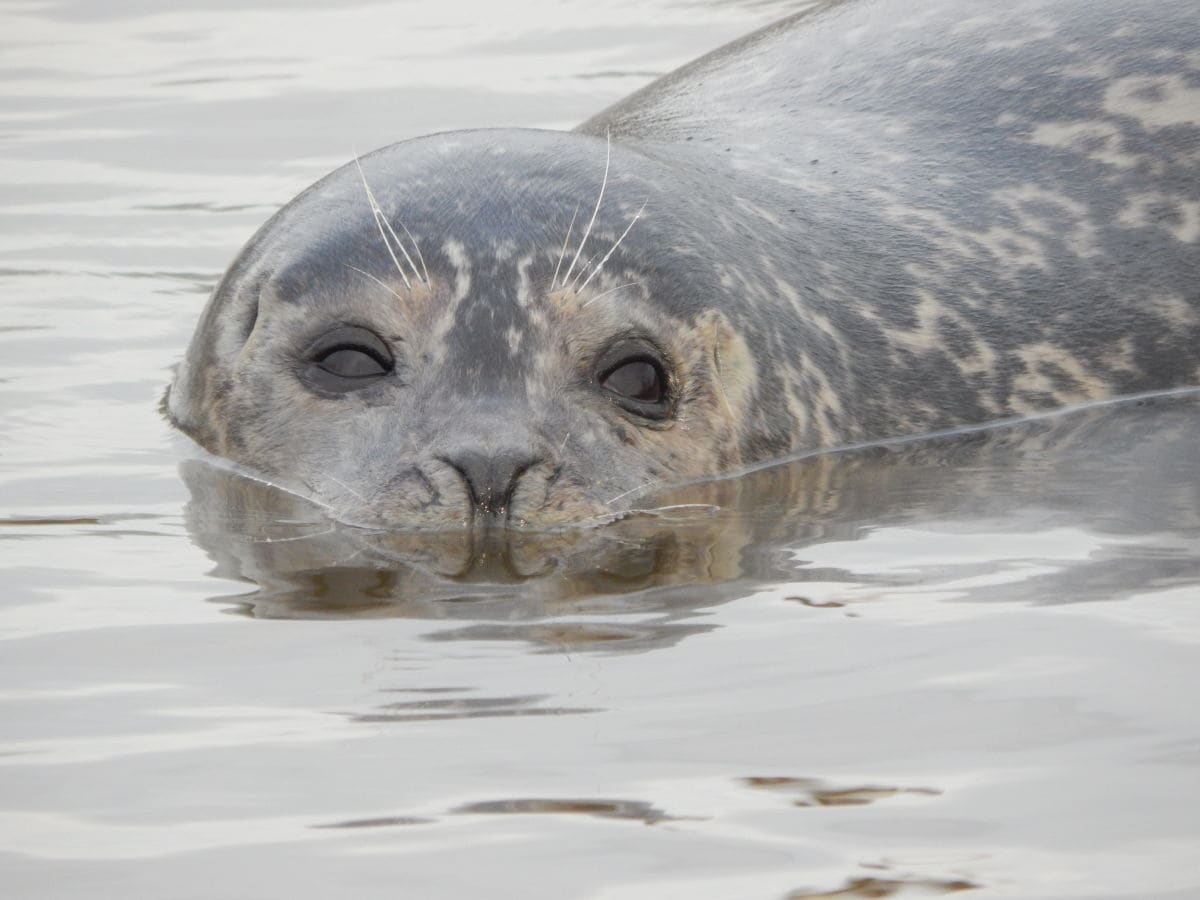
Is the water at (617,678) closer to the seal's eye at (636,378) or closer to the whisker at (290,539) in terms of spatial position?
the whisker at (290,539)

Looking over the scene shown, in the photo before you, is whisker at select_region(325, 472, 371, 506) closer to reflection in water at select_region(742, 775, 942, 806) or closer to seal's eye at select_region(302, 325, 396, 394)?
seal's eye at select_region(302, 325, 396, 394)

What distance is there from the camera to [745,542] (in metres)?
4.75

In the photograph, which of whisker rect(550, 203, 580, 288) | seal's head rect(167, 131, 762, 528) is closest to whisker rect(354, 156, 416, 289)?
seal's head rect(167, 131, 762, 528)

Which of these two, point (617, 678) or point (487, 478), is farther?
point (487, 478)

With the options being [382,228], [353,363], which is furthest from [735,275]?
[353,363]

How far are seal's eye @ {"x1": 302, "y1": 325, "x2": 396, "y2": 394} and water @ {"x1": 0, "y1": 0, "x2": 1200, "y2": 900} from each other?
285 mm

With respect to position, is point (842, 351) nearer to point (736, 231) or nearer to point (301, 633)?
point (736, 231)

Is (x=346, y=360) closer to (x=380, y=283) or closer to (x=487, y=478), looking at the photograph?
(x=380, y=283)

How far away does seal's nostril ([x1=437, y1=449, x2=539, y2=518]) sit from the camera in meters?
4.78

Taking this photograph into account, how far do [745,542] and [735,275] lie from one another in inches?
37.7

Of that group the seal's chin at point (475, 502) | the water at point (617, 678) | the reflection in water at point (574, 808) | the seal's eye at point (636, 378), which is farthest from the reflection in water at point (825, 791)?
the seal's eye at point (636, 378)

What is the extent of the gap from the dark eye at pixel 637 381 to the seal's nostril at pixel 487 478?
459 mm

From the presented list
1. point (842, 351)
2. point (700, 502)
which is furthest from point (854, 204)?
point (700, 502)

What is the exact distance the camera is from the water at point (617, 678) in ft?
9.79
